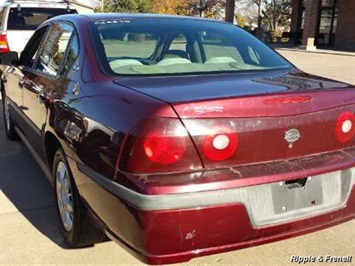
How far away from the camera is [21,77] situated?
4.75m

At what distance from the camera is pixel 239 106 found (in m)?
2.56

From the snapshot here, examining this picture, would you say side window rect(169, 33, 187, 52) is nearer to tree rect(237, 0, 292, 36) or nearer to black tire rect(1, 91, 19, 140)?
black tire rect(1, 91, 19, 140)

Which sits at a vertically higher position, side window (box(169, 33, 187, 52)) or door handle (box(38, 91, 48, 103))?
side window (box(169, 33, 187, 52))

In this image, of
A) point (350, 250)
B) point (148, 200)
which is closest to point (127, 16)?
point (148, 200)

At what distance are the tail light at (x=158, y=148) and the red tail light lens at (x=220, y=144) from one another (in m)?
0.07

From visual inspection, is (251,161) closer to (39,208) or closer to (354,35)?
(39,208)

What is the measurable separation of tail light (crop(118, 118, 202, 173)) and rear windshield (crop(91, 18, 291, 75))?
817 mm

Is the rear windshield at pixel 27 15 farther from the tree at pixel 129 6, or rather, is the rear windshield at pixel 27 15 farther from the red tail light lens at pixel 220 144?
the tree at pixel 129 6

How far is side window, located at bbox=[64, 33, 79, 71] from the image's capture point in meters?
3.43

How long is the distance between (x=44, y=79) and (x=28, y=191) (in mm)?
1194

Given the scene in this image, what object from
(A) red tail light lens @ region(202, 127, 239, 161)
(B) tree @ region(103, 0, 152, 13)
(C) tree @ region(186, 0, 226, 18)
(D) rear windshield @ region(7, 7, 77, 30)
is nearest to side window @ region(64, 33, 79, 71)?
(A) red tail light lens @ region(202, 127, 239, 161)

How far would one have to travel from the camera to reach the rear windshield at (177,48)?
3.35m

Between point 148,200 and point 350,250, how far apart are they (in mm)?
1757

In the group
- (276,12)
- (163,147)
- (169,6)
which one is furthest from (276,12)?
(163,147)
